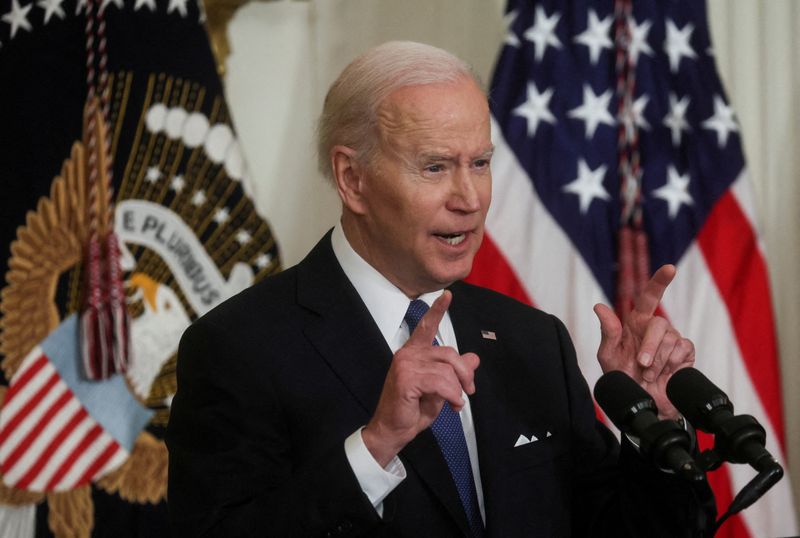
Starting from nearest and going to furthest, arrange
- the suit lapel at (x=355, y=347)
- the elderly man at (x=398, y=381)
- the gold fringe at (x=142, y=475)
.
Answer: the elderly man at (x=398, y=381) → the suit lapel at (x=355, y=347) → the gold fringe at (x=142, y=475)

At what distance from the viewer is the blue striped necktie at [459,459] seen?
5.57ft

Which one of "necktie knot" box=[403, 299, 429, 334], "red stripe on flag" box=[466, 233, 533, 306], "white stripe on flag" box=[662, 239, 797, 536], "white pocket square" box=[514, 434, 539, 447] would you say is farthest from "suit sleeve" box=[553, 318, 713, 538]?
"white stripe on flag" box=[662, 239, 797, 536]

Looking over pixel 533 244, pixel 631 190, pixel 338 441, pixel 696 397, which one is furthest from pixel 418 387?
pixel 631 190

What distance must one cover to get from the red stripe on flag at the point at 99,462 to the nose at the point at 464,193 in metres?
1.81

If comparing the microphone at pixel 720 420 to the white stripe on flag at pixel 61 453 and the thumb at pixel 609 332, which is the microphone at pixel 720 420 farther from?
the white stripe on flag at pixel 61 453

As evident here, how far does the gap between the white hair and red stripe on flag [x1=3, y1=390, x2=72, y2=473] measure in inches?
63.9

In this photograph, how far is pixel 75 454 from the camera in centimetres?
311

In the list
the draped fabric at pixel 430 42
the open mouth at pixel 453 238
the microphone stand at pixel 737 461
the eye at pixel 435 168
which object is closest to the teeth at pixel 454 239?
the open mouth at pixel 453 238

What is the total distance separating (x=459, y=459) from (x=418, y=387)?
0.35 metres

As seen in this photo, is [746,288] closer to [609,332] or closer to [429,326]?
[609,332]

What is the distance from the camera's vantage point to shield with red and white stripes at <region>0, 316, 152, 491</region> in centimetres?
304

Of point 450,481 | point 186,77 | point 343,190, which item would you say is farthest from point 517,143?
point 450,481

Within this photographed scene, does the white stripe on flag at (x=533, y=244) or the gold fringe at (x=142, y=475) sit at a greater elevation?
the white stripe on flag at (x=533, y=244)

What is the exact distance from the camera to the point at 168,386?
320cm
